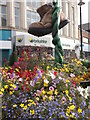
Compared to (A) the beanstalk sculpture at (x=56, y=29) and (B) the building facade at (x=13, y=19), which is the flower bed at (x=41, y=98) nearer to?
(A) the beanstalk sculpture at (x=56, y=29)

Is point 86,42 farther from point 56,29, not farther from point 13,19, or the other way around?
point 56,29

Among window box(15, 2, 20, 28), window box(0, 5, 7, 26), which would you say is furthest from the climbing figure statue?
window box(15, 2, 20, 28)

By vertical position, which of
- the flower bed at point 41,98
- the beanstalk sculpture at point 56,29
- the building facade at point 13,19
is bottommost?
the flower bed at point 41,98

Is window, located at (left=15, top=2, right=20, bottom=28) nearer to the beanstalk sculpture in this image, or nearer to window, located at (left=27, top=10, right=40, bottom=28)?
window, located at (left=27, top=10, right=40, bottom=28)

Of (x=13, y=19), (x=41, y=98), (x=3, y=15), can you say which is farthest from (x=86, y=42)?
(x=41, y=98)

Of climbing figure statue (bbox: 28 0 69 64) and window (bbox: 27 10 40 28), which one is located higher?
window (bbox: 27 10 40 28)

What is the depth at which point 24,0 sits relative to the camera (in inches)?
875

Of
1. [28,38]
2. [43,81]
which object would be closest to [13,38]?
[28,38]

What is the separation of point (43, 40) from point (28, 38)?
2257mm

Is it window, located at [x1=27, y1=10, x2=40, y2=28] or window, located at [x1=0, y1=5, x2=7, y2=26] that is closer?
window, located at [x1=0, y1=5, x2=7, y2=26]

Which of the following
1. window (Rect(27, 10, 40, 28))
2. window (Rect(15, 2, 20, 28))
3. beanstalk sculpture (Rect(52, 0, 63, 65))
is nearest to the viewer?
beanstalk sculpture (Rect(52, 0, 63, 65))

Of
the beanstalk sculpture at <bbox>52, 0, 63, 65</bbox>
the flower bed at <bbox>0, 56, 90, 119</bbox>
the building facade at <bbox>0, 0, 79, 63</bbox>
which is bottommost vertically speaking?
the flower bed at <bbox>0, 56, 90, 119</bbox>

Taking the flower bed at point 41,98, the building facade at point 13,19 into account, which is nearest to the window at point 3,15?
the building facade at point 13,19

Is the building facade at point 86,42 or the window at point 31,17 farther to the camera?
the building facade at point 86,42
